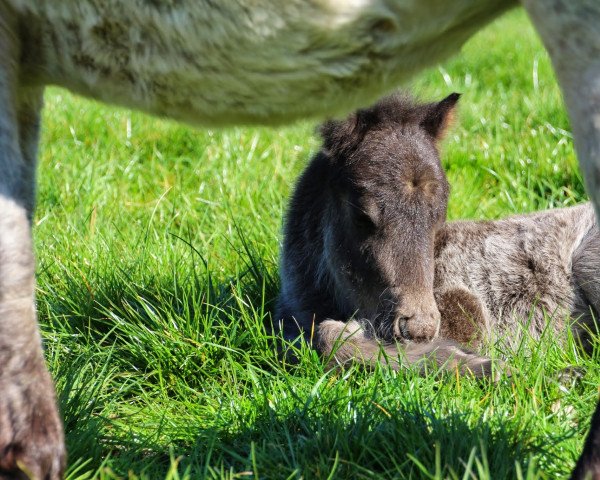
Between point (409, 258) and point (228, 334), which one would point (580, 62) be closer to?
point (409, 258)

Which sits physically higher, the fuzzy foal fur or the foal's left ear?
the foal's left ear

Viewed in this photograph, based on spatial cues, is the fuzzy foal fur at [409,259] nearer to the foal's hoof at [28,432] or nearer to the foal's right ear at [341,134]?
the foal's right ear at [341,134]

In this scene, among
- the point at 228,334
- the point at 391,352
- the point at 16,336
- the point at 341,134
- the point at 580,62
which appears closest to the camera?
the point at 580,62

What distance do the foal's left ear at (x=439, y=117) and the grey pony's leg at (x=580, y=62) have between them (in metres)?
2.46

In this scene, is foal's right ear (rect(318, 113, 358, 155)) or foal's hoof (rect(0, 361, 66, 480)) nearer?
foal's hoof (rect(0, 361, 66, 480))

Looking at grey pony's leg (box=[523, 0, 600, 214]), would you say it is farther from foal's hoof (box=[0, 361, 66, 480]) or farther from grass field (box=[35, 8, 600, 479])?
foal's hoof (box=[0, 361, 66, 480])

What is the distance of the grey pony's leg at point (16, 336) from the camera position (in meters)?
2.62

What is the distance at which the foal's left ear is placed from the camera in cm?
485

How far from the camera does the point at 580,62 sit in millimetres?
2314

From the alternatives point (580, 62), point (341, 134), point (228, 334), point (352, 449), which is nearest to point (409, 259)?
point (341, 134)

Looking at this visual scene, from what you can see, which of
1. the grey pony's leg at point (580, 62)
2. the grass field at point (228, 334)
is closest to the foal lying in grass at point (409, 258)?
the grass field at point (228, 334)

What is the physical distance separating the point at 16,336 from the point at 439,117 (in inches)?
112

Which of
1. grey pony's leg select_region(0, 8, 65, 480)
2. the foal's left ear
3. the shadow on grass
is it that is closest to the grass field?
the shadow on grass

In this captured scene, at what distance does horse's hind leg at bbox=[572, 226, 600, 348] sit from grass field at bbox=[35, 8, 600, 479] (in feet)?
2.68
